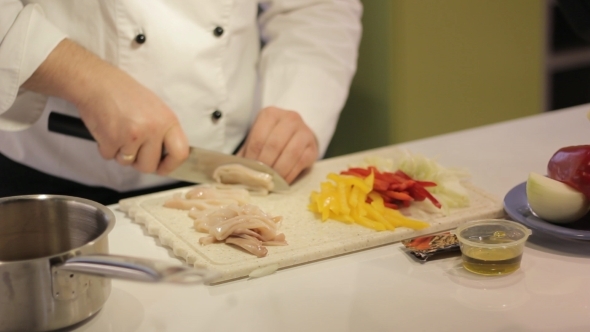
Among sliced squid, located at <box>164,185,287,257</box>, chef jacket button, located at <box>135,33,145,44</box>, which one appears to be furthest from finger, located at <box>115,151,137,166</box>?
chef jacket button, located at <box>135,33,145,44</box>

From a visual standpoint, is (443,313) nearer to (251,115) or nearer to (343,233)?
(343,233)

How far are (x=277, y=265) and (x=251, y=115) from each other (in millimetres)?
736

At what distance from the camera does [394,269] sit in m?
1.08

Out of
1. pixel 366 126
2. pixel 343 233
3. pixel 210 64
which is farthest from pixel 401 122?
pixel 343 233

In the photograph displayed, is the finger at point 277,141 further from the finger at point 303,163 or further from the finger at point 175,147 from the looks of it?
the finger at point 175,147

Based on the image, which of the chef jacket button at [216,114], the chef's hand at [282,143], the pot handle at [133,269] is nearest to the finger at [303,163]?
the chef's hand at [282,143]

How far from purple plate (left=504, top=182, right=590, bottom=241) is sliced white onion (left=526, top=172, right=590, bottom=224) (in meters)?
0.01

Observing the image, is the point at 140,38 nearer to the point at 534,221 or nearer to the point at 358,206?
the point at 358,206

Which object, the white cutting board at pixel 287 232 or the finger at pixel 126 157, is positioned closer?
the white cutting board at pixel 287 232

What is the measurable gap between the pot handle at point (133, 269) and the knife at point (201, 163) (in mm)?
553

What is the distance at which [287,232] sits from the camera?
120 cm

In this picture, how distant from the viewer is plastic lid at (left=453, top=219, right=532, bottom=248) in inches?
41.8

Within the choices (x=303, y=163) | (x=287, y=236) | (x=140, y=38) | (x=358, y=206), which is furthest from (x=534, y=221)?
(x=140, y=38)

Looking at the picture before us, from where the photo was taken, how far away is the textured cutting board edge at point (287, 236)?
108 cm
